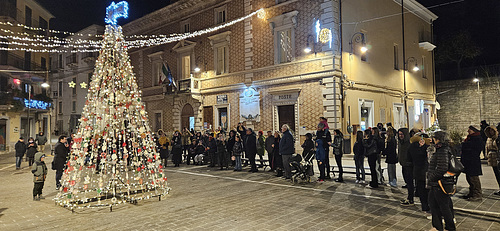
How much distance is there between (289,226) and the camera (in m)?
5.29

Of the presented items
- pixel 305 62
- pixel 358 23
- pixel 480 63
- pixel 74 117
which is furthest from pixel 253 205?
pixel 74 117

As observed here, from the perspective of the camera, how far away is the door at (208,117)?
21.7 meters

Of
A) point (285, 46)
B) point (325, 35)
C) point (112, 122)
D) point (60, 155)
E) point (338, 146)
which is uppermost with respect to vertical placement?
point (285, 46)

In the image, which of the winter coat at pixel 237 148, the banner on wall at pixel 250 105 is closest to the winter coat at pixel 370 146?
the winter coat at pixel 237 148

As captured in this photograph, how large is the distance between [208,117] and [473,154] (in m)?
17.1

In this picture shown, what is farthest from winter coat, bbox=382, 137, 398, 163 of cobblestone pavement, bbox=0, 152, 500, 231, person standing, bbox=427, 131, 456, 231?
person standing, bbox=427, 131, 456, 231

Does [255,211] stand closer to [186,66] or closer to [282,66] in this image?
[282,66]

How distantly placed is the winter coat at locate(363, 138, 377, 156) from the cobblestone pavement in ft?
3.25

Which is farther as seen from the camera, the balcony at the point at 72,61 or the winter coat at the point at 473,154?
the balcony at the point at 72,61

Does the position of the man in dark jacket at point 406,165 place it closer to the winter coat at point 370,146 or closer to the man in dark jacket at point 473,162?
the winter coat at point 370,146

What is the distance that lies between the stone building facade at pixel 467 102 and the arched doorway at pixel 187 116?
800 inches

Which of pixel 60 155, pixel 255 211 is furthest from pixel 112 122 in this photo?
pixel 255 211

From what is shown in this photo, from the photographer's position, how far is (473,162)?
6824 mm

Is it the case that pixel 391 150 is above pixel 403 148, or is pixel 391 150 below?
below
